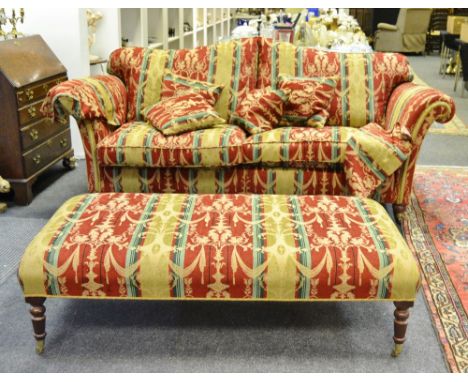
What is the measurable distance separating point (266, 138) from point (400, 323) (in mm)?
1143

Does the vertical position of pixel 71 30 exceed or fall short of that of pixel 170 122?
it exceeds it

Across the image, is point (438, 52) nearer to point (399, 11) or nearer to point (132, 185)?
point (399, 11)

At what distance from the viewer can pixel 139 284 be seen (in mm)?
1544

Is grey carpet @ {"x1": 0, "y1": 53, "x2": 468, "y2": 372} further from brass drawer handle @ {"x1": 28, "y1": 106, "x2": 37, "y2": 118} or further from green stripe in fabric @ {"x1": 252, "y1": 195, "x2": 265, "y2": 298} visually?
brass drawer handle @ {"x1": 28, "y1": 106, "x2": 37, "y2": 118}

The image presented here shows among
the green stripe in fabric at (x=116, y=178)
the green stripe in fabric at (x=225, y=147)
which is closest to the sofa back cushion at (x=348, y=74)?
the green stripe in fabric at (x=225, y=147)

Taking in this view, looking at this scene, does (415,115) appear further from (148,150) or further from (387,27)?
(387,27)

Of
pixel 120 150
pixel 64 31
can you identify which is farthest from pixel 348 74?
pixel 64 31

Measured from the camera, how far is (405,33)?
9.81m

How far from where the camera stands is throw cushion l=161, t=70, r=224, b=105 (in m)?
2.74

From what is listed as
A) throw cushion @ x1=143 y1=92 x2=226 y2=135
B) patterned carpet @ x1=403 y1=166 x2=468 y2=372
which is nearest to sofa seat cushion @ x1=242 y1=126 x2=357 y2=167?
throw cushion @ x1=143 y1=92 x2=226 y2=135

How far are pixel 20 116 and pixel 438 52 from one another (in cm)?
935

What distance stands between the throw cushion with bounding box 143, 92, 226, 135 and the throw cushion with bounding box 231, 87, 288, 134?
4.8 inches

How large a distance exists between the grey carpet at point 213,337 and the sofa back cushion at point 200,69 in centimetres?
124

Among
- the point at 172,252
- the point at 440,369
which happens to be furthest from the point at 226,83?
the point at 440,369
